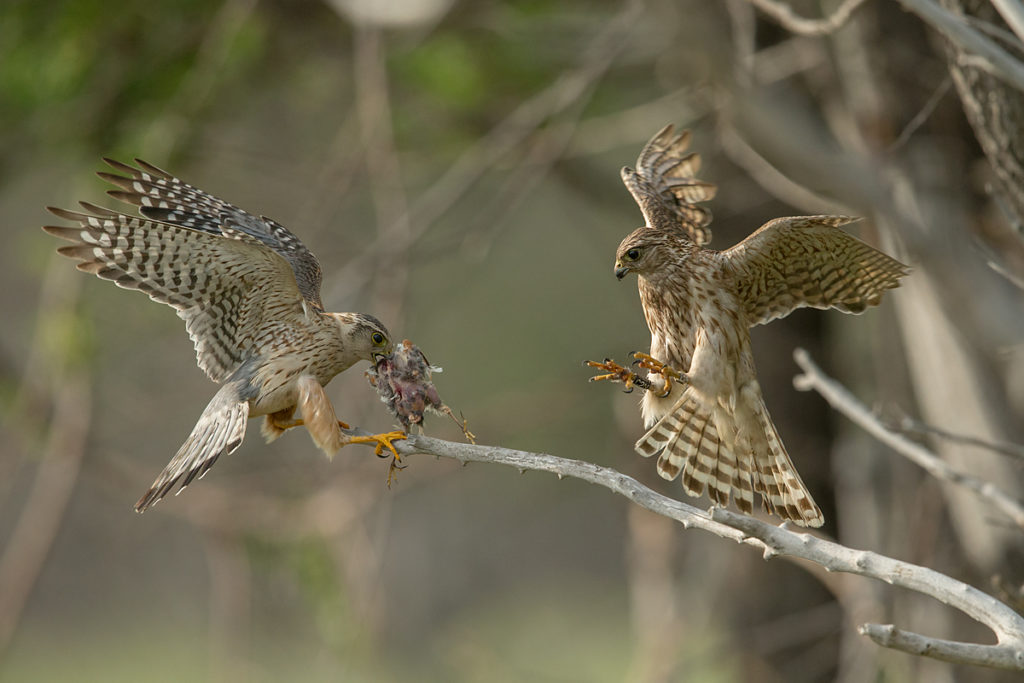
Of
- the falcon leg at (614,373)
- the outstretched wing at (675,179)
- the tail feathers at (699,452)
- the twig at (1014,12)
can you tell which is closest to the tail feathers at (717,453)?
the tail feathers at (699,452)

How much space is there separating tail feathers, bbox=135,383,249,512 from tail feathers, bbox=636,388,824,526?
126 cm

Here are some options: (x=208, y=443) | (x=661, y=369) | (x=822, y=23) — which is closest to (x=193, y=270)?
(x=208, y=443)

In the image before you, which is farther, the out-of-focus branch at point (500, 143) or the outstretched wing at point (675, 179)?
the out-of-focus branch at point (500, 143)

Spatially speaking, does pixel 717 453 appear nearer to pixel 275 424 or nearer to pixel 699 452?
pixel 699 452

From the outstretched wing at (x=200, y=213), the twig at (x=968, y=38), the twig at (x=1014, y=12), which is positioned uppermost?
the twig at (x=968, y=38)

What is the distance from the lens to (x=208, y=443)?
319 centimetres

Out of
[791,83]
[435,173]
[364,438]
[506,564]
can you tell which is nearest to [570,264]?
[506,564]

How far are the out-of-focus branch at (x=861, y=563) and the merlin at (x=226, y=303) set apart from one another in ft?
3.71

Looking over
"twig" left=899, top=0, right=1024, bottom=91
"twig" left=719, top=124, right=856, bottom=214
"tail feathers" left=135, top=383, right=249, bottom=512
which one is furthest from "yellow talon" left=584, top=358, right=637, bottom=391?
"twig" left=719, top=124, right=856, bottom=214

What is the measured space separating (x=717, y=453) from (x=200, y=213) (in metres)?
1.90

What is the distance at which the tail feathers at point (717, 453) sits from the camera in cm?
344

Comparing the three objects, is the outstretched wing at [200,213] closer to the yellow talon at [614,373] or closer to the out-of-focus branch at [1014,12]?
the yellow talon at [614,373]

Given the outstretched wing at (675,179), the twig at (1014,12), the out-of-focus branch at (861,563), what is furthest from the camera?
the outstretched wing at (675,179)

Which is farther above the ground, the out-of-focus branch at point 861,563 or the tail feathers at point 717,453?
the tail feathers at point 717,453
